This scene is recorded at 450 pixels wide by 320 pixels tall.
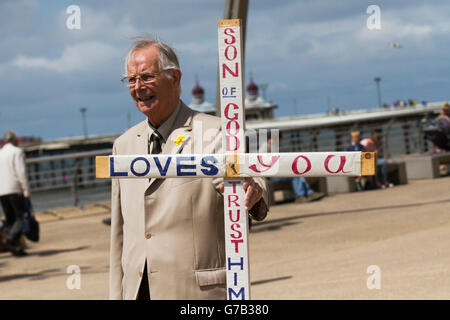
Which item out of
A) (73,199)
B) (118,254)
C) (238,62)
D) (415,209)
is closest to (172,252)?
(118,254)

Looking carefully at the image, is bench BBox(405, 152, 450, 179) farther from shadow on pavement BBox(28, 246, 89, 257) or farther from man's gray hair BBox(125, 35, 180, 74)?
man's gray hair BBox(125, 35, 180, 74)

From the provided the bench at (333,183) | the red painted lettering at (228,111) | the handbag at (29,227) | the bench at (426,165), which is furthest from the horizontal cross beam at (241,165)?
the bench at (426,165)

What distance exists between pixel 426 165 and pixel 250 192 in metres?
14.6

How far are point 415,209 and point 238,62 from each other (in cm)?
935

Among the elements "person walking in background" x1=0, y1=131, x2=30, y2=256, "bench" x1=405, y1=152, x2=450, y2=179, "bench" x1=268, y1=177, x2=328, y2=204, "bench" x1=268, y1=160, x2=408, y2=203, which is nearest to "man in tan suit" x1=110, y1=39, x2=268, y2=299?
"person walking in background" x1=0, y1=131, x2=30, y2=256

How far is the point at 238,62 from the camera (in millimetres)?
2787

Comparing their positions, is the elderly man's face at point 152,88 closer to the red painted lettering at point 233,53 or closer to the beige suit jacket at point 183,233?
the beige suit jacket at point 183,233

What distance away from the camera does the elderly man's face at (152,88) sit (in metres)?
3.17

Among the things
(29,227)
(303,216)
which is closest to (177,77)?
(29,227)

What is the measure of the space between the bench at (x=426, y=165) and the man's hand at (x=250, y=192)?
14320 millimetres

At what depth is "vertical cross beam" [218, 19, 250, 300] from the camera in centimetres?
277

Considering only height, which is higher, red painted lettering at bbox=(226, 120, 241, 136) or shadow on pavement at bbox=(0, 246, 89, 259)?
red painted lettering at bbox=(226, 120, 241, 136)

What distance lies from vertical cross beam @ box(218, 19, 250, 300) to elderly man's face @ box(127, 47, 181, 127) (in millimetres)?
463
